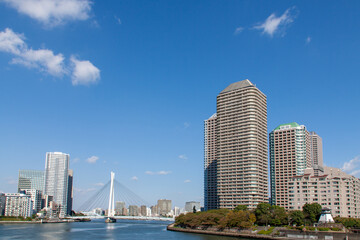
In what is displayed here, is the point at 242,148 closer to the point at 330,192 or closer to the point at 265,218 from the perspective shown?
the point at 330,192

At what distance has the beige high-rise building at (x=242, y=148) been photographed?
14162cm

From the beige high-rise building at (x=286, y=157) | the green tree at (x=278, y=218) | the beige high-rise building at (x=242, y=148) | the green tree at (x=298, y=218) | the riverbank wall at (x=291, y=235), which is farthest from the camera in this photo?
the beige high-rise building at (x=286, y=157)

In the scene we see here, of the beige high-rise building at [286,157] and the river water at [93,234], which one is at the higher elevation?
the beige high-rise building at [286,157]

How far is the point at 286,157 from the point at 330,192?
61.4 m

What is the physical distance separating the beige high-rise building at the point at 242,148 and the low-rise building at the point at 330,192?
60.5 feet

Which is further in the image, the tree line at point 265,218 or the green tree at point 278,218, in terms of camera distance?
the green tree at point 278,218

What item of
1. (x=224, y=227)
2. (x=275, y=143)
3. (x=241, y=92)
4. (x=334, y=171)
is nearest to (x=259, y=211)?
(x=224, y=227)

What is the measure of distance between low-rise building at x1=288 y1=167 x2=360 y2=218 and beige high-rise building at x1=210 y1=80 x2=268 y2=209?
726 inches

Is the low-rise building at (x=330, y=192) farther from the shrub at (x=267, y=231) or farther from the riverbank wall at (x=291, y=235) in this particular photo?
the riverbank wall at (x=291, y=235)

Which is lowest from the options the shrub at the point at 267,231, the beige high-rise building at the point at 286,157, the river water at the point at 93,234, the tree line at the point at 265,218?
the river water at the point at 93,234

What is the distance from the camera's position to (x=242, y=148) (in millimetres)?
145125

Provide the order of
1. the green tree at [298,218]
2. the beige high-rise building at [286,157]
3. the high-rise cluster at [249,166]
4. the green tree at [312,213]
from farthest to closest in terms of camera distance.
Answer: the beige high-rise building at [286,157] → the high-rise cluster at [249,166] → the green tree at [312,213] → the green tree at [298,218]

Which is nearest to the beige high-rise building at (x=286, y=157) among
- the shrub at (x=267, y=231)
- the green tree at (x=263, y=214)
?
the green tree at (x=263, y=214)

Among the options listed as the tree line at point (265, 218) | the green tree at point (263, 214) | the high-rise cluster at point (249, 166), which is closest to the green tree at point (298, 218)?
the tree line at point (265, 218)
